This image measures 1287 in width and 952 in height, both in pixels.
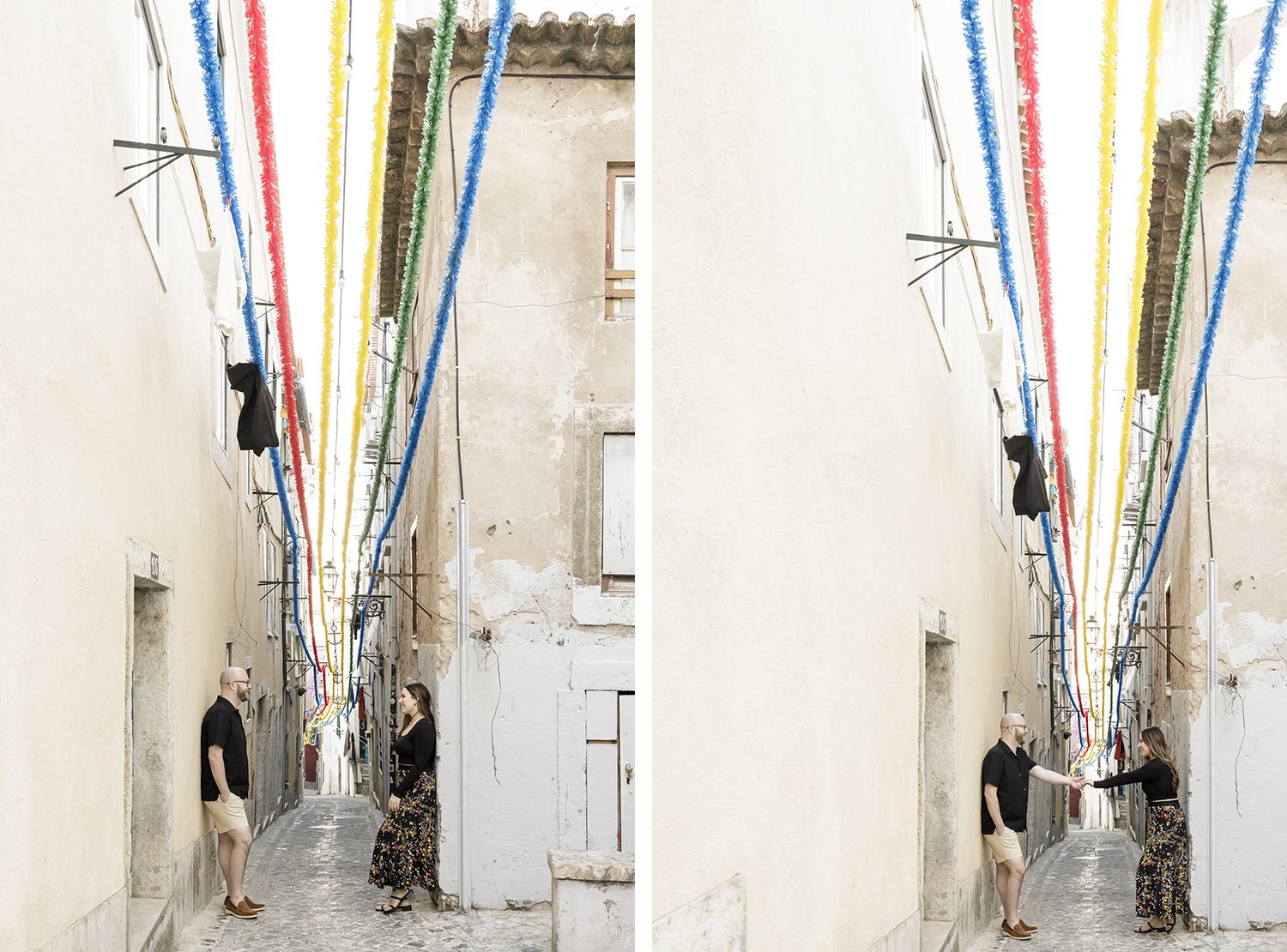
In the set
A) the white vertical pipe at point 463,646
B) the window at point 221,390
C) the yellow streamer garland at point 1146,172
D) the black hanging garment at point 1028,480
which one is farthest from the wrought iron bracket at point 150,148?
the black hanging garment at point 1028,480

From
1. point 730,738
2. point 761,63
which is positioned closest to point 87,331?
point 761,63

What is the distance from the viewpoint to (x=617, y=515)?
1093 cm

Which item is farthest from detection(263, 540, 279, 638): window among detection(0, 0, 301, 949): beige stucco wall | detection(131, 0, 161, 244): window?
detection(131, 0, 161, 244): window

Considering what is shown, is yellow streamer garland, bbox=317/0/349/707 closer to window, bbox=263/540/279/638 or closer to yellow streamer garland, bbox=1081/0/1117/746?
yellow streamer garland, bbox=1081/0/1117/746

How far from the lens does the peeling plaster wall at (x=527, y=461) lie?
10.6 metres

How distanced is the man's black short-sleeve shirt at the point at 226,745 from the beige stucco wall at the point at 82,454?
25cm

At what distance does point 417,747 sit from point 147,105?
15.2 feet

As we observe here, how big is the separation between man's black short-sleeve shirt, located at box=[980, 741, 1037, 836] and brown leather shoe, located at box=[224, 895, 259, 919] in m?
5.31


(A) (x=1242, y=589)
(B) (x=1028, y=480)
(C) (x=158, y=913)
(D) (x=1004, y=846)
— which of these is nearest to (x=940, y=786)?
(D) (x=1004, y=846)

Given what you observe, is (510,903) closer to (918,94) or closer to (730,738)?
(918,94)

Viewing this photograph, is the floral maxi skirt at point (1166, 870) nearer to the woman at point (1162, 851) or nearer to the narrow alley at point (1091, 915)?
the woman at point (1162, 851)

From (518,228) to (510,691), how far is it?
3489mm

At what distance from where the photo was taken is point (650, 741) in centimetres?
345

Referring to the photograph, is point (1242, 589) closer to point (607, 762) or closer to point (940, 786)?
point (940, 786)
